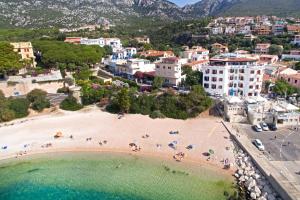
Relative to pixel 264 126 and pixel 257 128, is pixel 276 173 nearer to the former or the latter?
pixel 257 128

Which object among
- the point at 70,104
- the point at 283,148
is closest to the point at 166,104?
the point at 70,104

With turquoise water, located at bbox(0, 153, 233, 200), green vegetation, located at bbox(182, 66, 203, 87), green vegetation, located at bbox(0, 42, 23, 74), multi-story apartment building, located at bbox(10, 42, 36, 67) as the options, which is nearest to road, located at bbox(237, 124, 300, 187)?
turquoise water, located at bbox(0, 153, 233, 200)

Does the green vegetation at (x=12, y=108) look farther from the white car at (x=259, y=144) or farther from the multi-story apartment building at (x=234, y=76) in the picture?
the white car at (x=259, y=144)

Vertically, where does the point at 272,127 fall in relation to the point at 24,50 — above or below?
below

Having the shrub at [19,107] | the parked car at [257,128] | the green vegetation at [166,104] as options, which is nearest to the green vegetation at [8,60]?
the shrub at [19,107]

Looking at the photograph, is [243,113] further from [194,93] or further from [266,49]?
[266,49]

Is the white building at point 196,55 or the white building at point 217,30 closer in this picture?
the white building at point 196,55

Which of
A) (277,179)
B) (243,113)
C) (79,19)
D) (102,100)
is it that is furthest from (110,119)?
(79,19)
